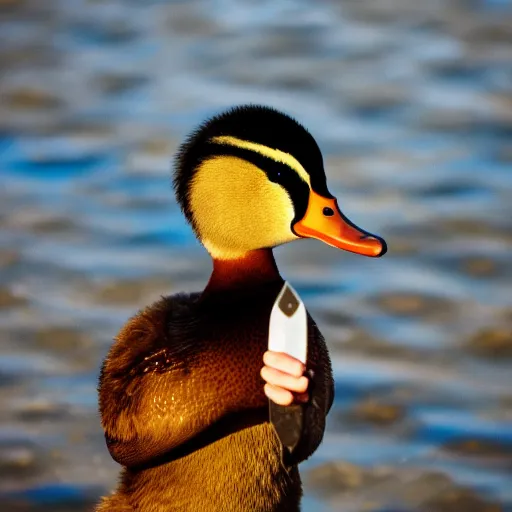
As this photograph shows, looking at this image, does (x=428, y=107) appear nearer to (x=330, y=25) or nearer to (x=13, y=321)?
(x=330, y=25)

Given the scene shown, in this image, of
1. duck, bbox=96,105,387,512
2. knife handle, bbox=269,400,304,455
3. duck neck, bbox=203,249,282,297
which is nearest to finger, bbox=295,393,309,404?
knife handle, bbox=269,400,304,455

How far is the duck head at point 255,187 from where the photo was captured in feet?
14.0

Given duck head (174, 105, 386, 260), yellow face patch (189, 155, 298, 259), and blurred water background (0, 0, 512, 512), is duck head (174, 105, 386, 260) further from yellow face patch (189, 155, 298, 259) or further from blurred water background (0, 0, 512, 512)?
blurred water background (0, 0, 512, 512)

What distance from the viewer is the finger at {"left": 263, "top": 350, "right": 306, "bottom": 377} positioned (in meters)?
3.67

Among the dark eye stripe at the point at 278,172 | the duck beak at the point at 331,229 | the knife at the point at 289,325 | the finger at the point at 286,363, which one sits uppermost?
the dark eye stripe at the point at 278,172

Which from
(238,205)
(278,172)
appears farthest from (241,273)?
(278,172)

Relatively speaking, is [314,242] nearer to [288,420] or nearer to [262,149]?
[262,149]

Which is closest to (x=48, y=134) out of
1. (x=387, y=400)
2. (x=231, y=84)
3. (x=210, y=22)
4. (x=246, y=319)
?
(x=231, y=84)

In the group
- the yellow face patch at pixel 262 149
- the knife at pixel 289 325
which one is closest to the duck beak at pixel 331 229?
the yellow face patch at pixel 262 149

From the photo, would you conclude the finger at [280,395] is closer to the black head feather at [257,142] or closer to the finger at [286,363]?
the finger at [286,363]

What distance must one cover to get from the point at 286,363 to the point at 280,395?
10cm

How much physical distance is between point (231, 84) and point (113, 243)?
6.52ft

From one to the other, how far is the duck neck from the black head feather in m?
0.19

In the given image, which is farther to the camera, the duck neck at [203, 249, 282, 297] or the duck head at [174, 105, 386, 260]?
the duck neck at [203, 249, 282, 297]
